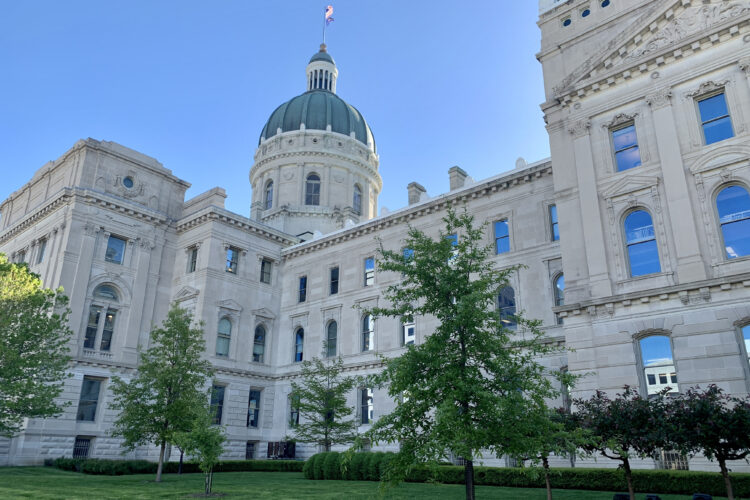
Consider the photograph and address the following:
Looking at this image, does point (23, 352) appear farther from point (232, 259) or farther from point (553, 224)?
point (553, 224)

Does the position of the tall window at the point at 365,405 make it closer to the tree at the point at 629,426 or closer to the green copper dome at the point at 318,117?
the tree at the point at 629,426

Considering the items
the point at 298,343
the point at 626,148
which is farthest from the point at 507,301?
the point at 298,343

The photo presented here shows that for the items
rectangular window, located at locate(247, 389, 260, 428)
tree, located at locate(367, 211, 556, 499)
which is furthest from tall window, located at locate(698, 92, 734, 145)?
rectangular window, located at locate(247, 389, 260, 428)

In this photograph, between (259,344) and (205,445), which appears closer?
(205,445)

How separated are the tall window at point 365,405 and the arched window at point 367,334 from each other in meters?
2.83

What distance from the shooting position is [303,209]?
58594mm

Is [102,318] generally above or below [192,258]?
below

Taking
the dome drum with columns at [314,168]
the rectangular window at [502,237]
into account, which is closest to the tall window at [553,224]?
the rectangular window at [502,237]

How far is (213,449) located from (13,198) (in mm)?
41466

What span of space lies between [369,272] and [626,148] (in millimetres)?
21138

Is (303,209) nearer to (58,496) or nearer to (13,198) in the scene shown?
(13,198)

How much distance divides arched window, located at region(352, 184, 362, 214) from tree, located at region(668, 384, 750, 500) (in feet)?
160

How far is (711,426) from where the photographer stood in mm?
13961

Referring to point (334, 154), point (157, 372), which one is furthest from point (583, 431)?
point (334, 154)
